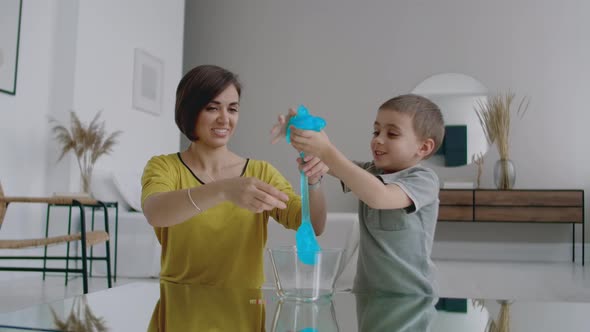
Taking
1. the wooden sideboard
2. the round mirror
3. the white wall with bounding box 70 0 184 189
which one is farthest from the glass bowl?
the round mirror

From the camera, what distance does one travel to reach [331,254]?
30.0 inches

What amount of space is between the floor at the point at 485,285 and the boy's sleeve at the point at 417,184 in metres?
2.20

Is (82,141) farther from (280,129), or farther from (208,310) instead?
(208,310)

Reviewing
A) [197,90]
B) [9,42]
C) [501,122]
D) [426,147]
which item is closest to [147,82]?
[9,42]

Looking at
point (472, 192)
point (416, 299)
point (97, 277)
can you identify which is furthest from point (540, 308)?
point (472, 192)

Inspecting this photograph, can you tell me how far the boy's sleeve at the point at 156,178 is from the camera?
3.85 feet

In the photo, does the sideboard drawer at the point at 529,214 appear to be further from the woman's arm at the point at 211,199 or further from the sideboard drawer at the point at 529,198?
the woman's arm at the point at 211,199

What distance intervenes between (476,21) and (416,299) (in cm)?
564

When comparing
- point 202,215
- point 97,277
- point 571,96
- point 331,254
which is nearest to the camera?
point 331,254

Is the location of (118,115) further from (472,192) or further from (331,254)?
(331,254)

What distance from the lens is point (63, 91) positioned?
423 cm

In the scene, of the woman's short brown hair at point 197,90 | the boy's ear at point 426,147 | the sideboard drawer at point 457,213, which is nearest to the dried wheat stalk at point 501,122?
the sideboard drawer at point 457,213

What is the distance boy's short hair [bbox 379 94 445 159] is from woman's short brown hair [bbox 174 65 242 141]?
36 cm

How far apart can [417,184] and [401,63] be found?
202 inches
